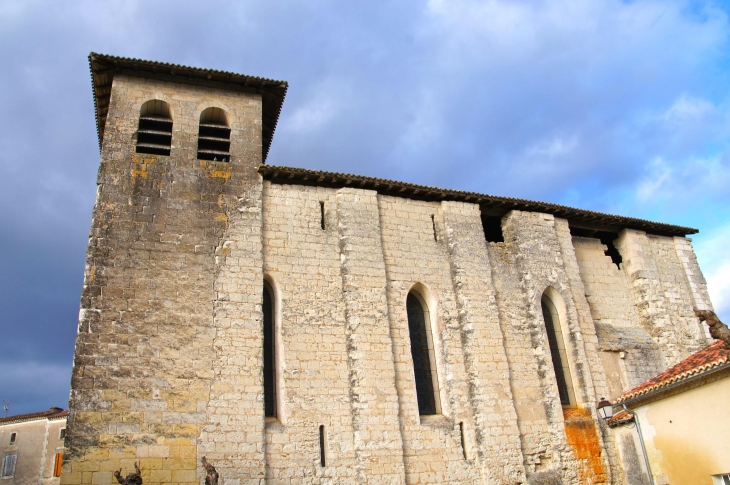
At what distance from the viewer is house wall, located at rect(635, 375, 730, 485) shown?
382 inches

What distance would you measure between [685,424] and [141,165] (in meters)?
11.5

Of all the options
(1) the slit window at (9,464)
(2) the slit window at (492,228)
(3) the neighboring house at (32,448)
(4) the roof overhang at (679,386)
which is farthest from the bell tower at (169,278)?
(1) the slit window at (9,464)

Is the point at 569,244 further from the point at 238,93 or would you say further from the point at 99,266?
the point at 99,266

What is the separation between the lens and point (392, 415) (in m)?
10.9

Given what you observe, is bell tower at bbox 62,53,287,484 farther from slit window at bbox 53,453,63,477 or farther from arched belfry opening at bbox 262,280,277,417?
slit window at bbox 53,453,63,477

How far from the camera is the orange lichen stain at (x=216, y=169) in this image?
471 inches

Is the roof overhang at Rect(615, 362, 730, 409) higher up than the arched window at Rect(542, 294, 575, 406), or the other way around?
the arched window at Rect(542, 294, 575, 406)

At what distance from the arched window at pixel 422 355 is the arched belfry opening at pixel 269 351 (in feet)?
9.70

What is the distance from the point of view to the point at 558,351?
1348 cm

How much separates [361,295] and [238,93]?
222 inches

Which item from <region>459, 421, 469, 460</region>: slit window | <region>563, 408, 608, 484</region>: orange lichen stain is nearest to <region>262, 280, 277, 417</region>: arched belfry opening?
<region>459, 421, 469, 460</region>: slit window

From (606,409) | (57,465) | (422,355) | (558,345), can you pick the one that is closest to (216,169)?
(422,355)

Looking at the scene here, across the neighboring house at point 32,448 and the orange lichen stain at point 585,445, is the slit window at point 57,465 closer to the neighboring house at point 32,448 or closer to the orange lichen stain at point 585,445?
the neighboring house at point 32,448

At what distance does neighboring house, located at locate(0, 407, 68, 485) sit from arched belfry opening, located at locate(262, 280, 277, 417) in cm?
1733
